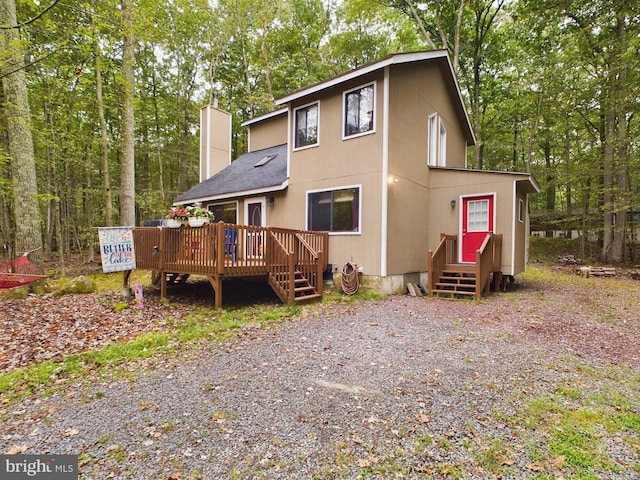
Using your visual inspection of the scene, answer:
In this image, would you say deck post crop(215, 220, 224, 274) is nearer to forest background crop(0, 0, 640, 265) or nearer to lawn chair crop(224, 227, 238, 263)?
lawn chair crop(224, 227, 238, 263)

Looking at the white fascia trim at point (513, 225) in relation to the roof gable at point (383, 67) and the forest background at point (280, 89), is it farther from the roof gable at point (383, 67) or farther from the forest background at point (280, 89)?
the forest background at point (280, 89)

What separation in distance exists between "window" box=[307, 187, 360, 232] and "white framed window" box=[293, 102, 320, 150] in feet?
5.37

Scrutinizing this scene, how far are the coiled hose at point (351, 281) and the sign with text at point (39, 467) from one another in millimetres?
6305

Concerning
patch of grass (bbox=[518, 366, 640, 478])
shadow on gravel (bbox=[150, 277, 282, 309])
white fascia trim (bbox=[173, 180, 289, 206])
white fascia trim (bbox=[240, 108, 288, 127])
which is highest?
white fascia trim (bbox=[240, 108, 288, 127])

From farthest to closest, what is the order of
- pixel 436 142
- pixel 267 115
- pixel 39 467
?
pixel 267 115 < pixel 436 142 < pixel 39 467

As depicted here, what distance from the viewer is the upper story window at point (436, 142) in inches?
398

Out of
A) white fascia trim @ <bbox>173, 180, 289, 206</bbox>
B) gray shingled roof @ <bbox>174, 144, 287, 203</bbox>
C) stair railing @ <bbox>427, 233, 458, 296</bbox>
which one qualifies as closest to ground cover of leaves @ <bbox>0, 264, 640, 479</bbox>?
stair railing @ <bbox>427, 233, 458, 296</bbox>

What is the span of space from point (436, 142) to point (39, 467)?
11.2m

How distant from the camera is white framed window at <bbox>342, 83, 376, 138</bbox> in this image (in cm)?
811

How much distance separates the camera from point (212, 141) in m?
14.3

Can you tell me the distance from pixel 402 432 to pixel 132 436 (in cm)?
218

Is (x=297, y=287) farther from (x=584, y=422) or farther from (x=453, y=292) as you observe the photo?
(x=584, y=422)

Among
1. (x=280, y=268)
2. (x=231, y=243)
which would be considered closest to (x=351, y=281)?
(x=280, y=268)

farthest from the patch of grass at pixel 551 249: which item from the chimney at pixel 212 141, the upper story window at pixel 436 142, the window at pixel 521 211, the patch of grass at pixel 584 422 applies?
the chimney at pixel 212 141
